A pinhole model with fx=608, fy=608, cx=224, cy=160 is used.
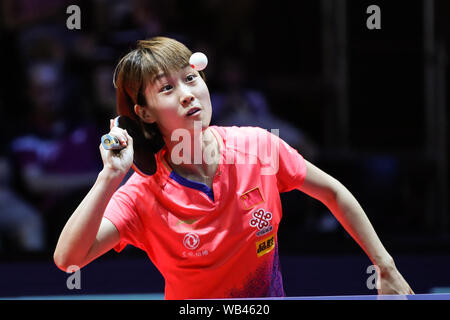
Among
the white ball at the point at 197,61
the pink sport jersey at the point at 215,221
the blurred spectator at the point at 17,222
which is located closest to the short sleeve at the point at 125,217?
the pink sport jersey at the point at 215,221

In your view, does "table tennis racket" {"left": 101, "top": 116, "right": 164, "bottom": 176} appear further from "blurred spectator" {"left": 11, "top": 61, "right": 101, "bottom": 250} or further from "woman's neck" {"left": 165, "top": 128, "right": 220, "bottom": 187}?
"blurred spectator" {"left": 11, "top": 61, "right": 101, "bottom": 250}

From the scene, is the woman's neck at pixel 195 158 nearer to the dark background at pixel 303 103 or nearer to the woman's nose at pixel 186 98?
the woman's nose at pixel 186 98

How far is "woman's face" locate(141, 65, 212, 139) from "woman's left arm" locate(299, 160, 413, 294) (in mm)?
351

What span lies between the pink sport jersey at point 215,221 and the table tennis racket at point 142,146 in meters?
0.03

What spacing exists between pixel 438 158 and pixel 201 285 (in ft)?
9.36

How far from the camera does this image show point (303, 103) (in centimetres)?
451

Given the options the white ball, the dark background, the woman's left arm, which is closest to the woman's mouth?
the white ball

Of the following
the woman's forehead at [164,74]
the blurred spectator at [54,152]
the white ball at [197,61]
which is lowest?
the blurred spectator at [54,152]

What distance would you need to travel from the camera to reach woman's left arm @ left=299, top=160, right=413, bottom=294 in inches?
61.1

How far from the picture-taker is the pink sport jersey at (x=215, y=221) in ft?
5.05

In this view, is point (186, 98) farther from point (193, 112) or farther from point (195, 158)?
point (195, 158)

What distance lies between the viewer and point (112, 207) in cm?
152

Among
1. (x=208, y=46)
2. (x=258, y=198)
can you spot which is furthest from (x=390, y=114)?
(x=258, y=198)

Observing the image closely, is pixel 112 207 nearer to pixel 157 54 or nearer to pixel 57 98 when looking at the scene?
pixel 157 54
